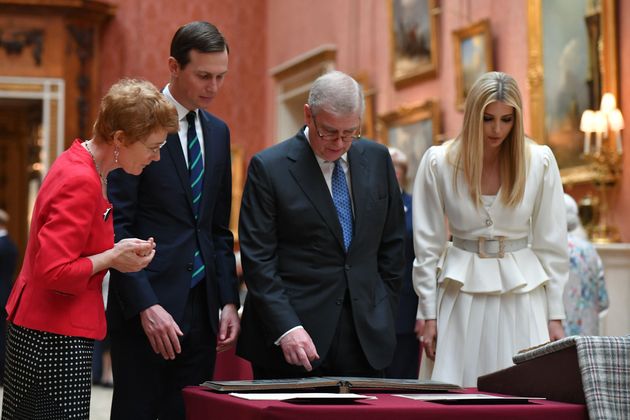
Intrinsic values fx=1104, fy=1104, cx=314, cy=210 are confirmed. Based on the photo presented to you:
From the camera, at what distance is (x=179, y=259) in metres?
4.32

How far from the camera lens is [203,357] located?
4.39m

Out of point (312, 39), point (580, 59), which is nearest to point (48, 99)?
point (312, 39)

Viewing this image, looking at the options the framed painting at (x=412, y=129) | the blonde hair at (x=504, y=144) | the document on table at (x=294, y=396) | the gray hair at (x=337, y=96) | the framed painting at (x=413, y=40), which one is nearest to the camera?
the document on table at (x=294, y=396)

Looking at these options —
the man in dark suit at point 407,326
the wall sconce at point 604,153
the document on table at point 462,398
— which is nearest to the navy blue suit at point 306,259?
the document on table at point 462,398

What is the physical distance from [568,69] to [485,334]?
578 centimetres

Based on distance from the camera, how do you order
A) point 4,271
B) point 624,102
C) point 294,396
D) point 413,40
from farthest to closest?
1. point 4,271
2. point 413,40
3. point 624,102
4. point 294,396

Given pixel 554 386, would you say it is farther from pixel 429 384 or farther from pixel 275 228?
pixel 275 228

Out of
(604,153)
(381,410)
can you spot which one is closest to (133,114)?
(381,410)

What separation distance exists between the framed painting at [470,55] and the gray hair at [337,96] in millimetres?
7197

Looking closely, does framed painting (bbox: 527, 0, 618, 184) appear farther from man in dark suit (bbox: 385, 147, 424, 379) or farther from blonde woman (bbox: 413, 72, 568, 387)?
blonde woman (bbox: 413, 72, 568, 387)

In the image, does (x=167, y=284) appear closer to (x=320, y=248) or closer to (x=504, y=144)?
(x=320, y=248)

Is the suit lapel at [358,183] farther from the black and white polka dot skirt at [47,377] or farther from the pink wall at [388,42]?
the pink wall at [388,42]

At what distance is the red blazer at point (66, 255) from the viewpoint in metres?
3.42

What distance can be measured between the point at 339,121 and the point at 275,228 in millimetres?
492
